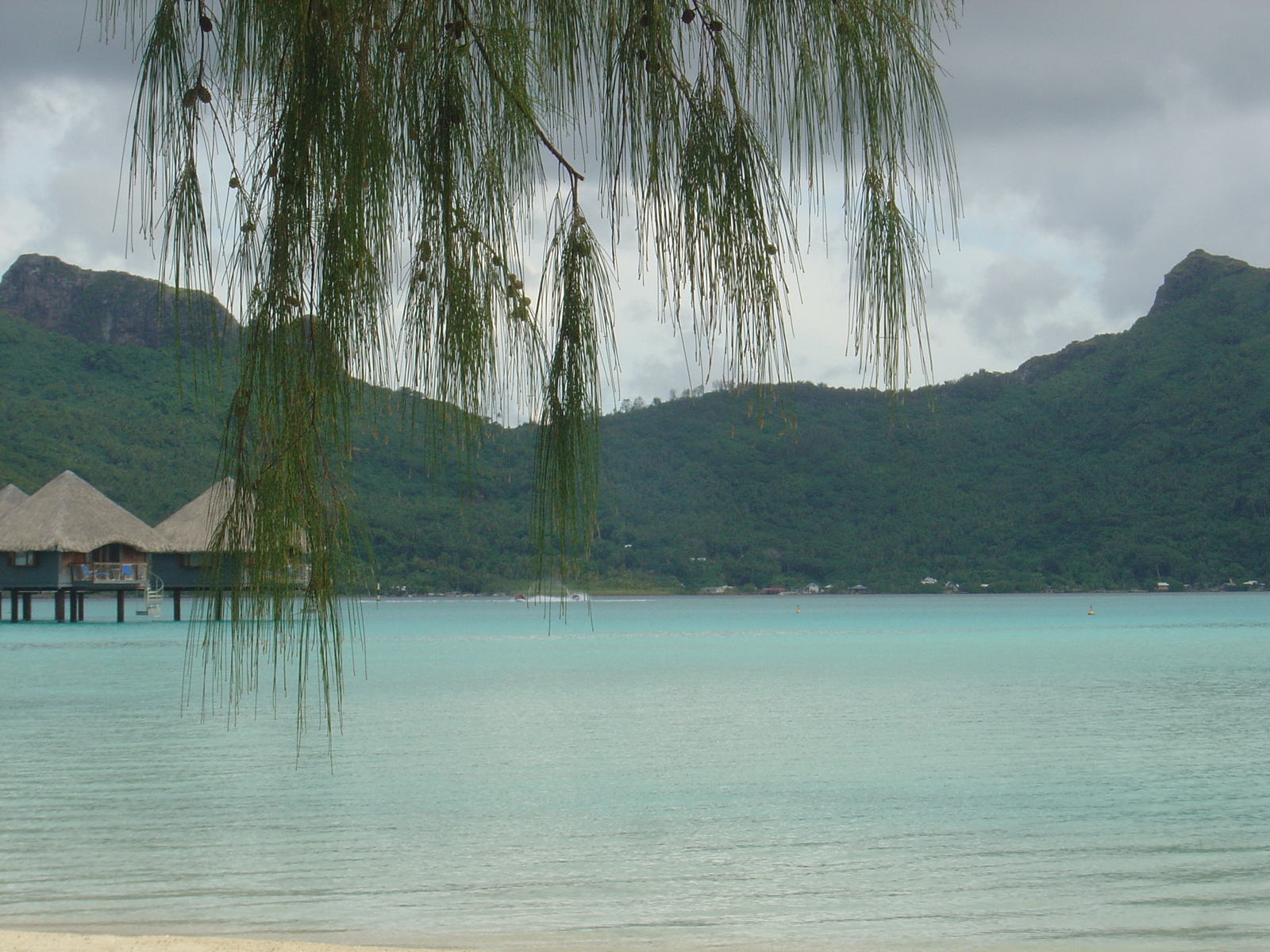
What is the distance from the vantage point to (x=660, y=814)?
9562 millimetres

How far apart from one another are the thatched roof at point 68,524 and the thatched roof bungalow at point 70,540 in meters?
0.02

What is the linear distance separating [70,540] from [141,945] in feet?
92.6

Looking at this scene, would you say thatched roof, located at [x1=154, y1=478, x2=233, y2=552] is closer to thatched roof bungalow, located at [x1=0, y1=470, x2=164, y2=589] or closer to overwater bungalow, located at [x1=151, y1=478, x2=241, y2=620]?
overwater bungalow, located at [x1=151, y1=478, x2=241, y2=620]

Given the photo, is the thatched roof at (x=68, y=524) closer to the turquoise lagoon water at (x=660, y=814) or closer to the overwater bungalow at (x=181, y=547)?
the overwater bungalow at (x=181, y=547)

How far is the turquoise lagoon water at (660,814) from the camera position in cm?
652

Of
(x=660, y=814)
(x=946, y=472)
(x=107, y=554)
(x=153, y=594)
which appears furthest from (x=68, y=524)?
(x=946, y=472)

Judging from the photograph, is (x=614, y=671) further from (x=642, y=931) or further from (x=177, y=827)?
(x=642, y=931)

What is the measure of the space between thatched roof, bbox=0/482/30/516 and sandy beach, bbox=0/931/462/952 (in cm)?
3153

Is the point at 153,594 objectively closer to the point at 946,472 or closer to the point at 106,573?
the point at 106,573

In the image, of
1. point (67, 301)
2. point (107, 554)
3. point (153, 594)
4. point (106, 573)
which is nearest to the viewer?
point (106, 573)

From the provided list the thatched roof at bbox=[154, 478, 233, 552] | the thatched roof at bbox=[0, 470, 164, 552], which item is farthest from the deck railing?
the thatched roof at bbox=[154, 478, 233, 552]

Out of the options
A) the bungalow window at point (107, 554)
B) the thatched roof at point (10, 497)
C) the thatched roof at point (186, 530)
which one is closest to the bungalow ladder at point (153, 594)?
the bungalow window at point (107, 554)

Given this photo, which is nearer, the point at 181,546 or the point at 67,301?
the point at 181,546

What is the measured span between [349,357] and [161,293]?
0.28 m
